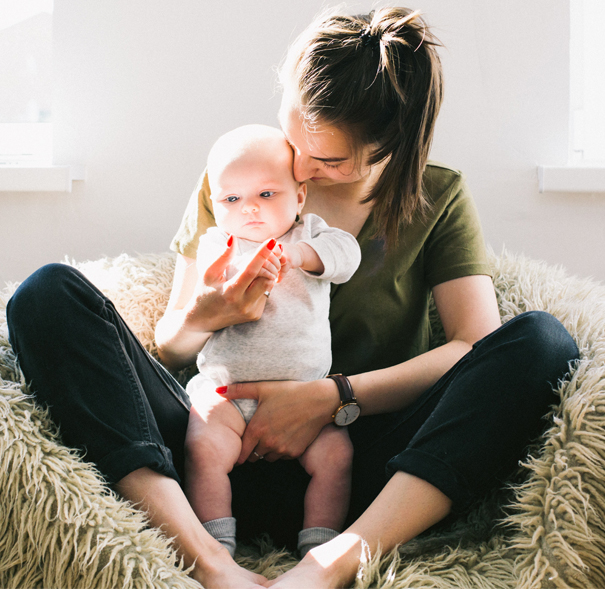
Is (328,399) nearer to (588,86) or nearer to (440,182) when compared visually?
(440,182)

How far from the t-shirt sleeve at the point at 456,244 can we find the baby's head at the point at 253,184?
318 mm

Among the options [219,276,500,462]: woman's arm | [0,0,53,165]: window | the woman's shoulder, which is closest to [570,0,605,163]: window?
the woman's shoulder

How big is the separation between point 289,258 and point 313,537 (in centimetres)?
44

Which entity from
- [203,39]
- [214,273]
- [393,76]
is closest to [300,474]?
[214,273]

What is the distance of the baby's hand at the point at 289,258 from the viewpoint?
3.14 ft

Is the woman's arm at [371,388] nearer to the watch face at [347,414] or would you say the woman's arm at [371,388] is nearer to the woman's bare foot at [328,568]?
the watch face at [347,414]

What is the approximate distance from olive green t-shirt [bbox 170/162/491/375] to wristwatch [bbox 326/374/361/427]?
185 millimetres

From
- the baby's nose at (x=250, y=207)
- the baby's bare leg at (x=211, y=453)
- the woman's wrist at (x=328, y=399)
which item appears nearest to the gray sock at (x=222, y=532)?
the baby's bare leg at (x=211, y=453)

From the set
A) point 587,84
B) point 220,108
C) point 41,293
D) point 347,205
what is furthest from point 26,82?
point 587,84

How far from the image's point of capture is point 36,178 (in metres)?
1.70

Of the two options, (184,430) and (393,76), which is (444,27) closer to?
(393,76)

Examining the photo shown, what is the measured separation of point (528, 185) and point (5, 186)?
4.95ft

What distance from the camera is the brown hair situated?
0.96 m

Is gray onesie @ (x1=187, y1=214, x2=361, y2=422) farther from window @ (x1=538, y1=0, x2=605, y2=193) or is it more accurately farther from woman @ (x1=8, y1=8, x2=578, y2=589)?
window @ (x1=538, y1=0, x2=605, y2=193)
